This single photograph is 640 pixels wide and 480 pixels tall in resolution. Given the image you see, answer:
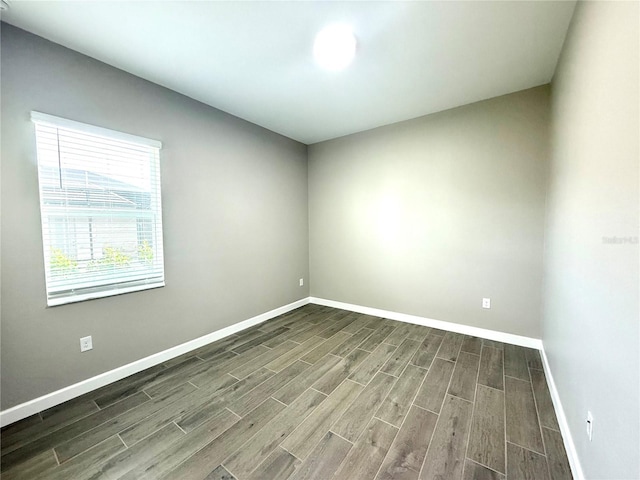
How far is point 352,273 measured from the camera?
378cm

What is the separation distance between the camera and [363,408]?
1778 mm

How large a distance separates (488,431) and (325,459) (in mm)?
1045

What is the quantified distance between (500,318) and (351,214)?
7.20ft

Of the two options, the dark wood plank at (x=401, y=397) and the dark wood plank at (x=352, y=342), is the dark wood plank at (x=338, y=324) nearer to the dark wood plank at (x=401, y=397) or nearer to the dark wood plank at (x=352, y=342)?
the dark wood plank at (x=352, y=342)

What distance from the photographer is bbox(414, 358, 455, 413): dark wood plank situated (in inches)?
71.6

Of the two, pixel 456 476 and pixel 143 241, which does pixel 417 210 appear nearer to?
pixel 456 476

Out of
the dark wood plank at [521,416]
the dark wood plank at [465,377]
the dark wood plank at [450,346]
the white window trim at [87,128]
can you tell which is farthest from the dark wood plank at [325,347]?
the white window trim at [87,128]

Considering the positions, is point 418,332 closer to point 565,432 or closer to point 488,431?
point 488,431

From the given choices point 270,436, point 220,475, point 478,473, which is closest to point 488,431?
point 478,473

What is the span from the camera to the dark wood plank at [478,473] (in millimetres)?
1278

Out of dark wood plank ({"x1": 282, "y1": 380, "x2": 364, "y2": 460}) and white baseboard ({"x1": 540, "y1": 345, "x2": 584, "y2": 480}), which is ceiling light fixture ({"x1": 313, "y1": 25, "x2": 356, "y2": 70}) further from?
white baseboard ({"x1": 540, "y1": 345, "x2": 584, "y2": 480})

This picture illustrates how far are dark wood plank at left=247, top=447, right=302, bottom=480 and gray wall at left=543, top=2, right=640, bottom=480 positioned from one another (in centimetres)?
134

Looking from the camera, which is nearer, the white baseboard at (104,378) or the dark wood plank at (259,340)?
the white baseboard at (104,378)

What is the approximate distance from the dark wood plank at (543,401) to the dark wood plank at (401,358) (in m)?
0.94
